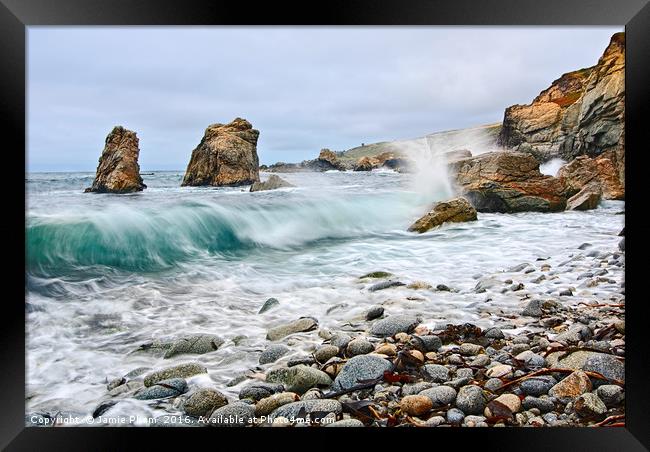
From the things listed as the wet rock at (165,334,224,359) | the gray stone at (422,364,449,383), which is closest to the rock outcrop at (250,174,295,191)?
the wet rock at (165,334,224,359)

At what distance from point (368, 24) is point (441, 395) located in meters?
1.93

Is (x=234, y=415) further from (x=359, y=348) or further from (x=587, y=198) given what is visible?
(x=587, y=198)

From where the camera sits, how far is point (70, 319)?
6.84 feet

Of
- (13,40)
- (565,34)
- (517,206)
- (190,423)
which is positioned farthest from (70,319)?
(565,34)

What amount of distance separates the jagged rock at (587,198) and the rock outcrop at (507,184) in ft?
0.20

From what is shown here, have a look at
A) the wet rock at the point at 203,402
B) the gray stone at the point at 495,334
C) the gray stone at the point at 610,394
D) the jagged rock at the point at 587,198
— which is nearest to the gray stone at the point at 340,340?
the wet rock at the point at 203,402

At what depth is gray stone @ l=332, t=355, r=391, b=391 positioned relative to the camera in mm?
1956

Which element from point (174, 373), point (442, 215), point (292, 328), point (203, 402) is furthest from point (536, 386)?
point (174, 373)

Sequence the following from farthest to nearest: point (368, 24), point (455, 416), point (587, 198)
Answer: point (587, 198)
point (368, 24)
point (455, 416)

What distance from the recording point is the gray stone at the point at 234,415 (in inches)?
76.5

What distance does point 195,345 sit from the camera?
2.06m

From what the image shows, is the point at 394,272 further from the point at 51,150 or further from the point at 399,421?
the point at 51,150

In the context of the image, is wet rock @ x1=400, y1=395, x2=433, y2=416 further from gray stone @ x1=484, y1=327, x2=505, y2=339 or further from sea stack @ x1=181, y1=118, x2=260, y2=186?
sea stack @ x1=181, y1=118, x2=260, y2=186

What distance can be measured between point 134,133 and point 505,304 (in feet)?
7.41
